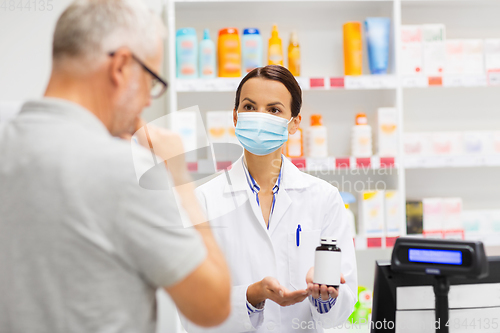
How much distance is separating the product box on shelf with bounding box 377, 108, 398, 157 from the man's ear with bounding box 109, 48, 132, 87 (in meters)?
2.08

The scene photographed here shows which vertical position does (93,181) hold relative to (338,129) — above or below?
below

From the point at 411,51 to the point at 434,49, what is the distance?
0.13 meters

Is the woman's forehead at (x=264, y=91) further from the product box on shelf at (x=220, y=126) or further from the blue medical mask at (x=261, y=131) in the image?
the product box on shelf at (x=220, y=126)

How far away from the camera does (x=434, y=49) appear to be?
2.60 meters

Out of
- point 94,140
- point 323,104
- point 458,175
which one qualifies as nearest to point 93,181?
point 94,140

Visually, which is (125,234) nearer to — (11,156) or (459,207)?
(11,156)

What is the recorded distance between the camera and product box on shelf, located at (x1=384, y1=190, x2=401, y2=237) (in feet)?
8.54

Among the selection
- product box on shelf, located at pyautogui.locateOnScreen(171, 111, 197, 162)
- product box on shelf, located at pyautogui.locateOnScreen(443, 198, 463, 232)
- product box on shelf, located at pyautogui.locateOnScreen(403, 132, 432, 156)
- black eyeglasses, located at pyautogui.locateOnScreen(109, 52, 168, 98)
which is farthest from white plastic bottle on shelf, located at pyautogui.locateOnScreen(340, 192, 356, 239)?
black eyeglasses, located at pyautogui.locateOnScreen(109, 52, 168, 98)

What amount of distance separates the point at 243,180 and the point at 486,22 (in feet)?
7.84

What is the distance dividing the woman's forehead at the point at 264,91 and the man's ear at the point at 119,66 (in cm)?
90

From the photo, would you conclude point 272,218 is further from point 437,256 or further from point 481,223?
point 481,223

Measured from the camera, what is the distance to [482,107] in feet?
9.95

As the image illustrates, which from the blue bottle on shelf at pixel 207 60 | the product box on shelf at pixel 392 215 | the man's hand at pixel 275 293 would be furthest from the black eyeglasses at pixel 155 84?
the product box on shelf at pixel 392 215

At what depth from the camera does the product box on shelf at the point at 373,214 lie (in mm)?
2605
